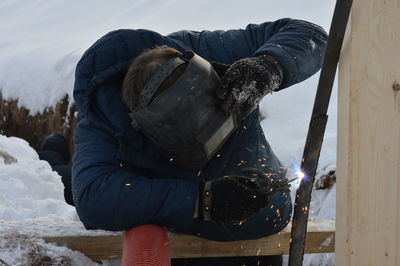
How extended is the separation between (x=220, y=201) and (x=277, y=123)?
341 centimetres

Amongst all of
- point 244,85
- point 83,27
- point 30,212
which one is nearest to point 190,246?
point 244,85

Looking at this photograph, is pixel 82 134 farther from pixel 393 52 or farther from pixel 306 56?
pixel 393 52

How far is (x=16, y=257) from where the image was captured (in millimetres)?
2283

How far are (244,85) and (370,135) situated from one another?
60 centimetres

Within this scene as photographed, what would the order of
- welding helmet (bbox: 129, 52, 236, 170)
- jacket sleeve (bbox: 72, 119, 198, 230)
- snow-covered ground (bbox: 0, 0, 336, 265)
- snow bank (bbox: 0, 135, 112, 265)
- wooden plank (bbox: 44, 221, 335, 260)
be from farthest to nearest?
1. snow-covered ground (bbox: 0, 0, 336, 265)
2. wooden plank (bbox: 44, 221, 335, 260)
3. snow bank (bbox: 0, 135, 112, 265)
4. jacket sleeve (bbox: 72, 119, 198, 230)
5. welding helmet (bbox: 129, 52, 236, 170)

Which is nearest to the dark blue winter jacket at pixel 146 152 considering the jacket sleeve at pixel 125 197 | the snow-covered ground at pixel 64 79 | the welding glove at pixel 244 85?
the jacket sleeve at pixel 125 197

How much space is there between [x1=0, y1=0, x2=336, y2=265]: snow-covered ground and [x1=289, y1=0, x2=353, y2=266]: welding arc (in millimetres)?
992

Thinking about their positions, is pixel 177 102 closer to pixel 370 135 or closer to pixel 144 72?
pixel 144 72

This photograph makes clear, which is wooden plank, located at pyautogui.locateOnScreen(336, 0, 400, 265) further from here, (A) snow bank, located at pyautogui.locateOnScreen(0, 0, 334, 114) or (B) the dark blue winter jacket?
(A) snow bank, located at pyautogui.locateOnScreen(0, 0, 334, 114)

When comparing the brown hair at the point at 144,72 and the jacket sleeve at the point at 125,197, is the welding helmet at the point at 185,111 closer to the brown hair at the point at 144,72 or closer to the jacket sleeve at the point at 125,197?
the brown hair at the point at 144,72

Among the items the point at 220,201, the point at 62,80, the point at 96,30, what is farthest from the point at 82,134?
the point at 96,30

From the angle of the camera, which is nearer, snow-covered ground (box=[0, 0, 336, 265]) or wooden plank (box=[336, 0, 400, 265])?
wooden plank (box=[336, 0, 400, 265])

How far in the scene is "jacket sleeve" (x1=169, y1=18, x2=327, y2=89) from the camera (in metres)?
2.36

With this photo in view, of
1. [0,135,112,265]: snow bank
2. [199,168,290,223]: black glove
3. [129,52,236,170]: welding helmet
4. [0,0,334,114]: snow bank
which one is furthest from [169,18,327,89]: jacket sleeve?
[0,0,334,114]: snow bank
